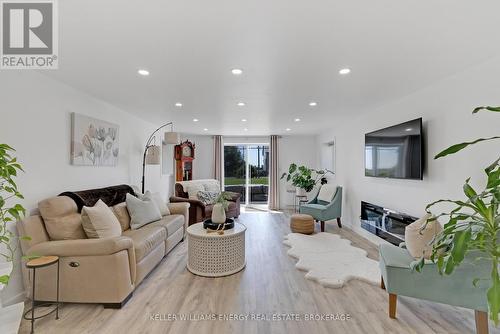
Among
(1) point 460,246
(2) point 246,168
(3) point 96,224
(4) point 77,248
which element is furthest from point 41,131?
(2) point 246,168

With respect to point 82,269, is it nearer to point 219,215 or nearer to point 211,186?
point 219,215

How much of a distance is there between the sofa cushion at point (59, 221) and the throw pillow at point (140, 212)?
858mm

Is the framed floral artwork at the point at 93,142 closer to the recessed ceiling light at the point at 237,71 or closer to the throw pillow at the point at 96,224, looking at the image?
the throw pillow at the point at 96,224

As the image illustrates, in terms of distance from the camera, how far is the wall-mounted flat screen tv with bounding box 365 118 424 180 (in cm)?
299

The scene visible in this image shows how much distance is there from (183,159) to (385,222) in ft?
16.6

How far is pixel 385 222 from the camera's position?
12.0 ft

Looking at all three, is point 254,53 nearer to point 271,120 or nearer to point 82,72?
point 82,72

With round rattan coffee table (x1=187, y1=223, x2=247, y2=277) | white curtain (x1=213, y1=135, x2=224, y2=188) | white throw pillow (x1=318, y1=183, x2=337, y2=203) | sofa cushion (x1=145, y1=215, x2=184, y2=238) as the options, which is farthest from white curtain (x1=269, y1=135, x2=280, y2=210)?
round rattan coffee table (x1=187, y1=223, x2=247, y2=277)

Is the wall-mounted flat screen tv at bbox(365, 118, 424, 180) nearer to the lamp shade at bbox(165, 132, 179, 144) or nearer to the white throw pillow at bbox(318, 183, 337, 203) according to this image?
the white throw pillow at bbox(318, 183, 337, 203)

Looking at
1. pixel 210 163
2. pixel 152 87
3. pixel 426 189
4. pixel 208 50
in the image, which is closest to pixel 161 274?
pixel 152 87

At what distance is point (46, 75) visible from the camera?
8.52 feet

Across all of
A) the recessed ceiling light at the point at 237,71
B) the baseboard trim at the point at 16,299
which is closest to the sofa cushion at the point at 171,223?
the baseboard trim at the point at 16,299

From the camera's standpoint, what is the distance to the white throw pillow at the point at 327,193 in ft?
16.8

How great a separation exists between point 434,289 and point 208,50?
272cm
